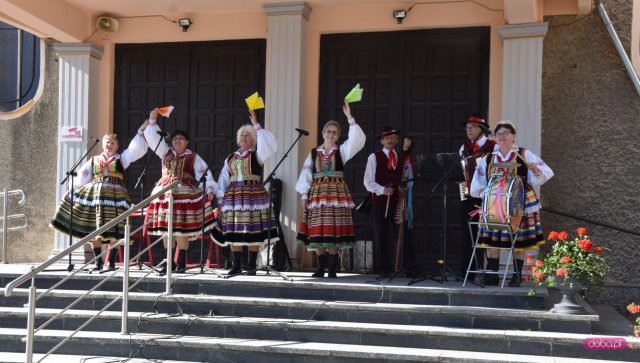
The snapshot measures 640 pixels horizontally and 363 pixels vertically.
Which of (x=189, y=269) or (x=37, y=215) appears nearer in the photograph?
(x=189, y=269)

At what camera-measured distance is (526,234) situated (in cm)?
771

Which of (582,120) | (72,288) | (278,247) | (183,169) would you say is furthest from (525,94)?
(72,288)

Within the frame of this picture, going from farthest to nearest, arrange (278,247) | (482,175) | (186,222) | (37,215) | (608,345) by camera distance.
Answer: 1. (37,215)
2. (278,247)
3. (186,222)
4. (482,175)
5. (608,345)

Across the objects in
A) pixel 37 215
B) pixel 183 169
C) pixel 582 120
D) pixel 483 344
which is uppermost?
pixel 582 120

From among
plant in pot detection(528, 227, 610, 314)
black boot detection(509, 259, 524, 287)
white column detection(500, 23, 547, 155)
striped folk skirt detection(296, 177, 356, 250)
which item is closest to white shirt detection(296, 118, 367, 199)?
striped folk skirt detection(296, 177, 356, 250)

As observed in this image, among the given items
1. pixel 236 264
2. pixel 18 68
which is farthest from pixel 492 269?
pixel 18 68

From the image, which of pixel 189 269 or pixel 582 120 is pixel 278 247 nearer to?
pixel 189 269

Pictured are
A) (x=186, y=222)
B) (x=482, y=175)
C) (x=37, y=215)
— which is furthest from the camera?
(x=37, y=215)

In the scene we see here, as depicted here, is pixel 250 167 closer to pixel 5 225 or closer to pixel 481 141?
pixel 481 141

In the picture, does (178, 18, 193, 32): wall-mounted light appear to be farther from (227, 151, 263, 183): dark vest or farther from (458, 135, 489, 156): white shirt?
(458, 135, 489, 156): white shirt

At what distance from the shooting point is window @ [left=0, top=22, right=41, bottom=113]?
37.2ft

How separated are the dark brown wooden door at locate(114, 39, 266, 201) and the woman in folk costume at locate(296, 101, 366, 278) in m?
2.21

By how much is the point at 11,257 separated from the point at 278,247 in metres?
4.36

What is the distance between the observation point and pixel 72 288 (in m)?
8.40
